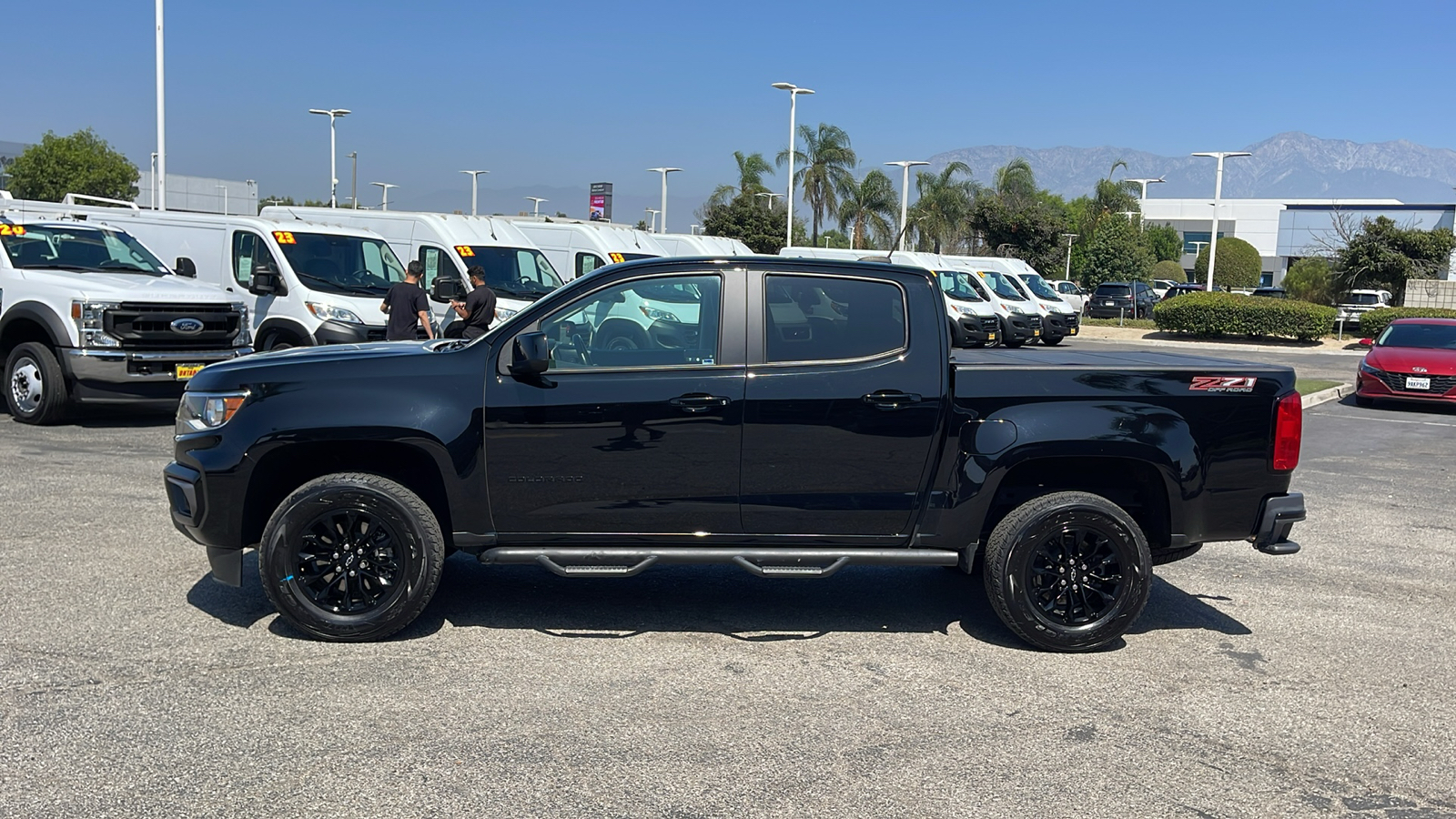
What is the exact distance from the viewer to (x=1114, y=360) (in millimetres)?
6074

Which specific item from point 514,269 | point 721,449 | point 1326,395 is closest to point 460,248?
point 514,269

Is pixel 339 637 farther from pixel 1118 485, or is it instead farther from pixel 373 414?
pixel 1118 485

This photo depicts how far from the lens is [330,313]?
14.2 meters

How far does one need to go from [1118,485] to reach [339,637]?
3727 mm

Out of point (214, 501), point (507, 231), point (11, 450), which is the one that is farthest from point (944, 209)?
point (214, 501)

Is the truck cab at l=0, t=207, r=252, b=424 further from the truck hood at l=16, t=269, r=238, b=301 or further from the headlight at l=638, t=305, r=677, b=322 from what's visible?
the headlight at l=638, t=305, r=677, b=322

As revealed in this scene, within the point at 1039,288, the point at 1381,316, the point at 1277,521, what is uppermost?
the point at 1039,288

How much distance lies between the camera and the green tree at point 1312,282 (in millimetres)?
44500

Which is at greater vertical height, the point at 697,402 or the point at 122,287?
the point at 122,287

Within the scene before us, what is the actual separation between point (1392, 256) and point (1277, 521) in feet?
135

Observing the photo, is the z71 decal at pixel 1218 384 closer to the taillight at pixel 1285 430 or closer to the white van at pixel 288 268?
the taillight at pixel 1285 430

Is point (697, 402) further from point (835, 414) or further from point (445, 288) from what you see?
point (445, 288)

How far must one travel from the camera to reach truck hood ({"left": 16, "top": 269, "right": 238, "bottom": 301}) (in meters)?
11.9

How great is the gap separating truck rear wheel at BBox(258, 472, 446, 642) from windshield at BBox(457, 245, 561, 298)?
1361 centimetres
